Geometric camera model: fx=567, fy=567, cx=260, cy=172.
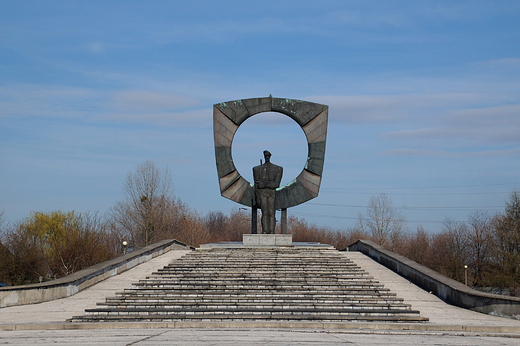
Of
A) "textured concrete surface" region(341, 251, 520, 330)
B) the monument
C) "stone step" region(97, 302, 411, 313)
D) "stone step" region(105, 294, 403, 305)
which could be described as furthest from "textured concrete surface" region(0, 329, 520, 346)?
the monument

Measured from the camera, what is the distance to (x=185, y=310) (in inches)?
428

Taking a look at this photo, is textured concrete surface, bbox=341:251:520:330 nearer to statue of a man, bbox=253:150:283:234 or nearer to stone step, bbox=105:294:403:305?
stone step, bbox=105:294:403:305

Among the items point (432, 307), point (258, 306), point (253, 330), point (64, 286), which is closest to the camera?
point (253, 330)

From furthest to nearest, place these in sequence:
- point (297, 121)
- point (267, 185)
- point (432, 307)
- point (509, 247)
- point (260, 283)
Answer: point (509, 247) → point (297, 121) → point (267, 185) → point (260, 283) → point (432, 307)

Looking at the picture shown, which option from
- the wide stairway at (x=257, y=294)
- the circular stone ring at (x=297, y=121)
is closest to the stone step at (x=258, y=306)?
the wide stairway at (x=257, y=294)

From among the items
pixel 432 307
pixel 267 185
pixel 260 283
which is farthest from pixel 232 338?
pixel 267 185

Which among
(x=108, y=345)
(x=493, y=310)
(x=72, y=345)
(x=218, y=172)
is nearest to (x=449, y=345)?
(x=493, y=310)

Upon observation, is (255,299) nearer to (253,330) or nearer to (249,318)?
(249,318)

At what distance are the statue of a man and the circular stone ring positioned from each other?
781mm

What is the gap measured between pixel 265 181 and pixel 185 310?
317 inches

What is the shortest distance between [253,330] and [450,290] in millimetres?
5239

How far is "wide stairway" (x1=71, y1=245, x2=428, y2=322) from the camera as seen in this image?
10.4 meters

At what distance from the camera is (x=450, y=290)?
479 inches

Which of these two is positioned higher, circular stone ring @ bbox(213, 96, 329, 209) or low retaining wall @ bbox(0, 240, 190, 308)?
circular stone ring @ bbox(213, 96, 329, 209)
